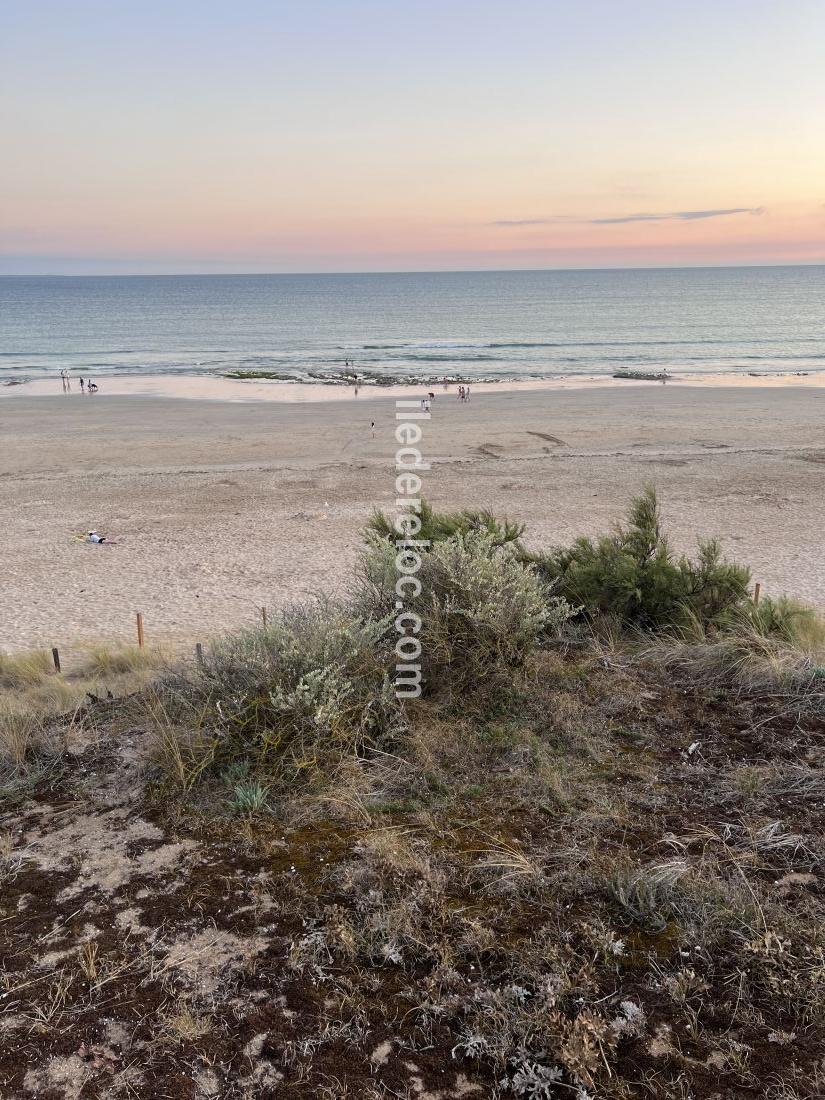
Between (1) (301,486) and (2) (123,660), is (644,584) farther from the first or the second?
(1) (301,486)

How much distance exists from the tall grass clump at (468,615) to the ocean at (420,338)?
38749 millimetres

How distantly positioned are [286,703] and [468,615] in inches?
56.6

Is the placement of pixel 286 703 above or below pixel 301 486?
above

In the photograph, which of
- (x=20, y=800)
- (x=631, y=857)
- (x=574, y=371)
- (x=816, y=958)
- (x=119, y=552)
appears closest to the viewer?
(x=816, y=958)

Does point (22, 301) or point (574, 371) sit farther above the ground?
point (22, 301)

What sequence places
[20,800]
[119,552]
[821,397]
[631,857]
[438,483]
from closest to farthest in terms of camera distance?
[631,857] → [20,800] → [119,552] → [438,483] → [821,397]

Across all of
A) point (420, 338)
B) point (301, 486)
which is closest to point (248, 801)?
point (301, 486)

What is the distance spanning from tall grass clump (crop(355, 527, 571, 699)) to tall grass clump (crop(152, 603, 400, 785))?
1.39 ft

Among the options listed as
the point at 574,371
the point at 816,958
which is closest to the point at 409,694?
the point at 816,958

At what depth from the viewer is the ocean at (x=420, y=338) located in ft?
167

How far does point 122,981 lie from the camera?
10.3 ft

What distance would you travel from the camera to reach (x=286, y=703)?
180 inches

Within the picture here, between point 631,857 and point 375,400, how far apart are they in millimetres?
34399

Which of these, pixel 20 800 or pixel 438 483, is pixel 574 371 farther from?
pixel 20 800
